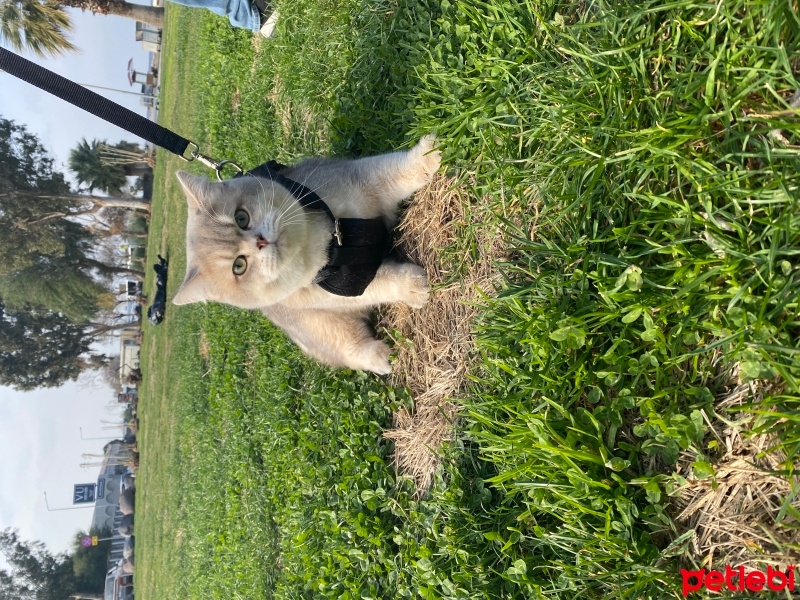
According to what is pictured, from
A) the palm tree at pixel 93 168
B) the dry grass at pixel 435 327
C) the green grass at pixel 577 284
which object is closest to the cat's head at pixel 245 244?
the dry grass at pixel 435 327

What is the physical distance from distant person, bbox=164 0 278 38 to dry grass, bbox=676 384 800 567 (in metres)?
6.53

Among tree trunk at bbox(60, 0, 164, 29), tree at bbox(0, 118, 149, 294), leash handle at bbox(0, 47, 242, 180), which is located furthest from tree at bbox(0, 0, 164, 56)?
leash handle at bbox(0, 47, 242, 180)

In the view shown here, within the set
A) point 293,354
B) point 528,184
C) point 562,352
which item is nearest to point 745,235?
point 562,352

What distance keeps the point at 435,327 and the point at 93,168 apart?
21932mm

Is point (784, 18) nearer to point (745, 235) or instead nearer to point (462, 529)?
point (745, 235)

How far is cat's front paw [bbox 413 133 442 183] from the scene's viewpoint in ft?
9.73

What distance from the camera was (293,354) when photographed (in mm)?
5035

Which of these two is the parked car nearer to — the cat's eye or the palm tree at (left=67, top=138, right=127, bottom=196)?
the palm tree at (left=67, top=138, right=127, bottom=196)

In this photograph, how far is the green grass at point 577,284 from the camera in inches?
59.7

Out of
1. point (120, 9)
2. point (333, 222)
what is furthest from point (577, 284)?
point (120, 9)

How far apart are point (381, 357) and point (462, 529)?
1.41m

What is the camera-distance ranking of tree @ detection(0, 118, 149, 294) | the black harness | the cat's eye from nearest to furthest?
the black harness → the cat's eye → tree @ detection(0, 118, 149, 294)

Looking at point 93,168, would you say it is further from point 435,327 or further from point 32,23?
point 435,327

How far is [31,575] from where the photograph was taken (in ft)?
84.9
